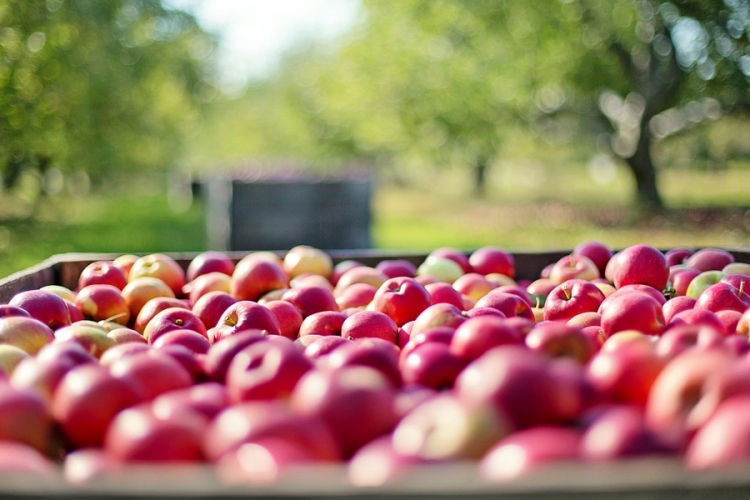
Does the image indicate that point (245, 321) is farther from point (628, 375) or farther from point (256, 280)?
point (628, 375)

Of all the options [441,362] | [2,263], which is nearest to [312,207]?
[2,263]

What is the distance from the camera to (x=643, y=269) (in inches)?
127

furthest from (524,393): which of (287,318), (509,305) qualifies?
(287,318)

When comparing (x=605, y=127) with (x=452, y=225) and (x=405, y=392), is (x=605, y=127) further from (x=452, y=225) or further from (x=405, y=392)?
(x=405, y=392)

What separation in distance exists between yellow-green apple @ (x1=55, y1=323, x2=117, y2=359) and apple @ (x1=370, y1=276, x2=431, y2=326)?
99cm

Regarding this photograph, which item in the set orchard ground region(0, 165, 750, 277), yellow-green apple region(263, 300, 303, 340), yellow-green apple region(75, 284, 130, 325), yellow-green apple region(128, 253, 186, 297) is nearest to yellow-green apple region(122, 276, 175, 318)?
yellow-green apple region(75, 284, 130, 325)

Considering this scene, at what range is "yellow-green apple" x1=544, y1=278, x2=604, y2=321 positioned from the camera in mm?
2820

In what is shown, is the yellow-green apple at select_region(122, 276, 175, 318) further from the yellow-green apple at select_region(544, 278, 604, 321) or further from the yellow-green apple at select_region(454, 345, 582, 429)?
the yellow-green apple at select_region(454, 345, 582, 429)

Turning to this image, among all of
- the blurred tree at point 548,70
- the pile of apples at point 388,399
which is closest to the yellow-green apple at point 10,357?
the pile of apples at point 388,399

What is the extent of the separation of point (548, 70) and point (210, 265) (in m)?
12.2

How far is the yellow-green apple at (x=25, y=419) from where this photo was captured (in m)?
1.49

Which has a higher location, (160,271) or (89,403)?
(160,271)

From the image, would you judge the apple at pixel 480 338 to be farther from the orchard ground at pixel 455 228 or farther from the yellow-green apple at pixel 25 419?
the orchard ground at pixel 455 228

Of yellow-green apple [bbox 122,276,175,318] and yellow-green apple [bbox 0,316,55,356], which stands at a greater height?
yellow-green apple [bbox 122,276,175,318]
